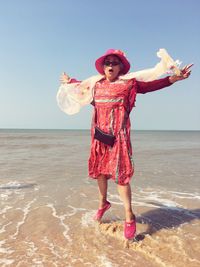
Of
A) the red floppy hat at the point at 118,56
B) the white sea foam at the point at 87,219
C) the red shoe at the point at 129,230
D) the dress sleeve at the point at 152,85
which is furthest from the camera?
the white sea foam at the point at 87,219

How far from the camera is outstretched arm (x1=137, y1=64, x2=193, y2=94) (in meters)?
3.41

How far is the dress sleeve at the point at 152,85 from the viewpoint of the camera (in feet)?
11.6

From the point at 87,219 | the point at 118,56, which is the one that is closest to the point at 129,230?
the point at 87,219

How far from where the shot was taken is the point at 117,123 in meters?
3.68

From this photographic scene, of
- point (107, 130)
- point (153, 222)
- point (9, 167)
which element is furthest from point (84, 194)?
point (9, 167)

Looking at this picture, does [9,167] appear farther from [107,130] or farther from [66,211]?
[107,130]

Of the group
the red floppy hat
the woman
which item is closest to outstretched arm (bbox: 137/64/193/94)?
the woman

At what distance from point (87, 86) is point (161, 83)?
1052mm

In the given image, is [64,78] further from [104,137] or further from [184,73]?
[184,73]

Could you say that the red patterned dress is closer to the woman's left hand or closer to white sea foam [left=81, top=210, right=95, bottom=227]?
the woman's left hand

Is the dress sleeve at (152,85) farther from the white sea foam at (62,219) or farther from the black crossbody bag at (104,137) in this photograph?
the white sea foam at (62,219)

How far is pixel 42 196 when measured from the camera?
549cm

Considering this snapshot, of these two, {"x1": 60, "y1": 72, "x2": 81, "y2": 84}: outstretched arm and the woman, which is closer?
the woman

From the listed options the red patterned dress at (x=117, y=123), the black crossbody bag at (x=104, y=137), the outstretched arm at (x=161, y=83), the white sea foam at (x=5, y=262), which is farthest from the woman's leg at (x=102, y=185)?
the white sea foam at (x=5, y=262)
